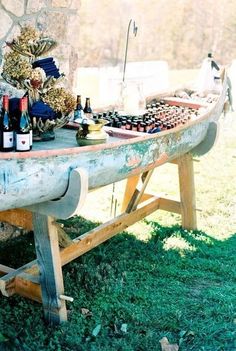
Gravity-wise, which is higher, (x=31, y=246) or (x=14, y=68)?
(x=14, y=68)

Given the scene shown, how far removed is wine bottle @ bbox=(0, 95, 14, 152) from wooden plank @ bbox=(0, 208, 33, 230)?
3.07 ft

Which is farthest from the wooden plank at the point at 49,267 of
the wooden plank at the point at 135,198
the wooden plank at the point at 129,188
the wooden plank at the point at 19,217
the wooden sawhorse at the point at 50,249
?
the wooden plank at the point at 129,188

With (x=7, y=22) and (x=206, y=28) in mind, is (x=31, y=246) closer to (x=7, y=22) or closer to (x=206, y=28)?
(x=7, y=22)

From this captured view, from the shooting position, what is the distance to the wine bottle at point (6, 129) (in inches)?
108

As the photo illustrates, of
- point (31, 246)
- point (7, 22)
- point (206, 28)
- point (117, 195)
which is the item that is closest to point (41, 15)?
point (7, 22)

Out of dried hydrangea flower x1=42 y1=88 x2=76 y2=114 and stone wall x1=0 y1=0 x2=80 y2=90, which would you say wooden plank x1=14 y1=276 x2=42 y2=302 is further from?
stone wall x1=0 y1=0 x2=80 y2=90

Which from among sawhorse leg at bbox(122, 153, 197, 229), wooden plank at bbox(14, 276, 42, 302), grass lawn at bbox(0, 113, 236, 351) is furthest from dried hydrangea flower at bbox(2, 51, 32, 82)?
sawhorse leg at bbox(122, 153, 197, 229)

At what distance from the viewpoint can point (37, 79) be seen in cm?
303

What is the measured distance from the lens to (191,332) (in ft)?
10.9

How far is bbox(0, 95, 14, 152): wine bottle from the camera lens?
274 cm

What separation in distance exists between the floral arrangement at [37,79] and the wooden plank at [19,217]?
0.76 meters

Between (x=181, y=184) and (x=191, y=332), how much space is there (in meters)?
1.66

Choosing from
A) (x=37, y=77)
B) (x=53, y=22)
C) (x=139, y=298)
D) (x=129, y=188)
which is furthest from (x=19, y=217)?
(x=53, y=22)

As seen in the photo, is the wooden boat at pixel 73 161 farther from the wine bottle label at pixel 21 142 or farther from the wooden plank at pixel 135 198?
the wooden plank at pixel 135 198
